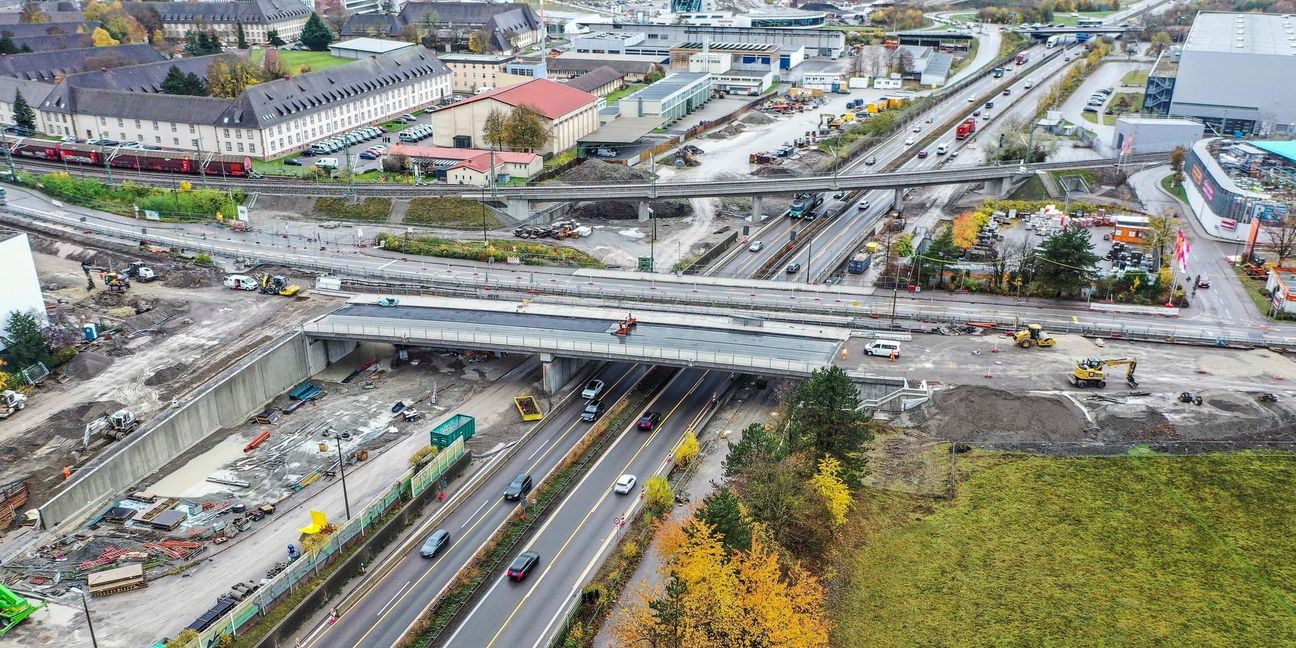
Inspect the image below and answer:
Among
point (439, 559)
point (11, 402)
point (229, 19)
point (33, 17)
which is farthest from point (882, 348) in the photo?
point (33, 17)

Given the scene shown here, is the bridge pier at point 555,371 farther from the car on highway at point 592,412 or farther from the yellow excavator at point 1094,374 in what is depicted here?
the yellow excavator at point 1094,374

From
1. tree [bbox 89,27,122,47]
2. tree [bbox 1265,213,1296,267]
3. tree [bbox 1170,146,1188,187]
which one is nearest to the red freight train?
tree [bbox 89,27,122,47]

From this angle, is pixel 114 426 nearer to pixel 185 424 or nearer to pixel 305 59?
pixel 185 424

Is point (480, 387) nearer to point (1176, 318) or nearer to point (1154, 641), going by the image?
point (1154, 641)

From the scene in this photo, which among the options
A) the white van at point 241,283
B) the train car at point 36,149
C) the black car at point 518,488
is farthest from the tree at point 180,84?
the black car at point 518,488

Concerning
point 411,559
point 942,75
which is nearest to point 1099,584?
point 411,559

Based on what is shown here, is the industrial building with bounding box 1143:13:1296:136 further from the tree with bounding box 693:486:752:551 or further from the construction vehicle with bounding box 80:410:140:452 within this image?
the construction vehicle with bounding box 80:410:140:452

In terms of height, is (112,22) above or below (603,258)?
above
